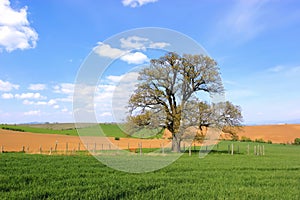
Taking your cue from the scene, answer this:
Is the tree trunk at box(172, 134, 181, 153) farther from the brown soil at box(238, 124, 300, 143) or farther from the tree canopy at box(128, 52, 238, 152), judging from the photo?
the brown soil at box(238, 124, 300, 143)

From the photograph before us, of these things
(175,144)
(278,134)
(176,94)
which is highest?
(176,94)

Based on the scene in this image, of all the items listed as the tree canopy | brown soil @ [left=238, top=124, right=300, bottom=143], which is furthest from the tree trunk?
brown soil @ [left=238, top=124, right=300, bottom=143]

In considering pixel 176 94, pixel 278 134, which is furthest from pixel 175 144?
pixel 278 134

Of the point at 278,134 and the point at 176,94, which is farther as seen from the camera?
the point at 278,134

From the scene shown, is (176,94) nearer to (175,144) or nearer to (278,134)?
(175,144)

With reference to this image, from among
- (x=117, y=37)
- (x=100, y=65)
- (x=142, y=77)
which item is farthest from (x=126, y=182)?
(x=142, y=77)

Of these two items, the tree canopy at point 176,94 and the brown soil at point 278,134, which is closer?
the tree canopy at point 176,94

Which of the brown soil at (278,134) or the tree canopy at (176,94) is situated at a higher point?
the tree canopy at (176,94)

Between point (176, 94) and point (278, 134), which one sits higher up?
point (176, 94)

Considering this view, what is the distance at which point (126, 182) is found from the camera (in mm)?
11625

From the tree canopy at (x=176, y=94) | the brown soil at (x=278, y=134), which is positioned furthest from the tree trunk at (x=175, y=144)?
the brown soil at (x=278, y=134)

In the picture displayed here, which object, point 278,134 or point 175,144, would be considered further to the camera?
point 278,134

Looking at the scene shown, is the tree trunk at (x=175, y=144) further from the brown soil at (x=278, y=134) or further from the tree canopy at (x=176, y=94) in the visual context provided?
the brown soil at (x=278, y=134)

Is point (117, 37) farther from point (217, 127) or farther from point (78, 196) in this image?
point (217, 127)
